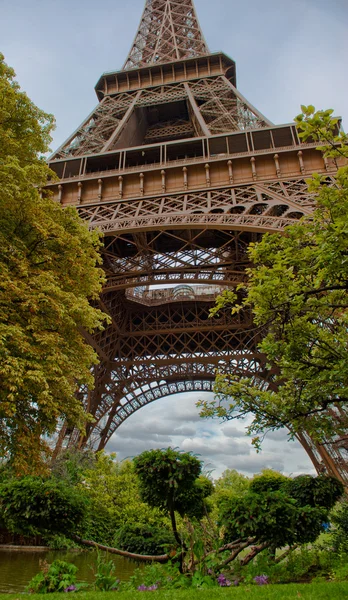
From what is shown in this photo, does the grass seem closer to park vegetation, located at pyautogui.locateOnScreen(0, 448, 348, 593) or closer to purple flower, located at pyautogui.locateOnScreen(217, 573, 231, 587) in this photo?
park vegetation, located at pyautogui.locateOnScreen(0, 448, 348, 593)

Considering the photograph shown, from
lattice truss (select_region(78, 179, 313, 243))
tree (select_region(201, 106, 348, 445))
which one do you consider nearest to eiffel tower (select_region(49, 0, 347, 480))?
lattice truss (select_region(78, 179, 313, 243))

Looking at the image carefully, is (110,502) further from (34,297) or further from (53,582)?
(34,297)

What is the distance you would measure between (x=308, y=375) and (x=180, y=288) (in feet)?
72.9

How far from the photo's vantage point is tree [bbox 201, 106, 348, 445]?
5676 millimetres

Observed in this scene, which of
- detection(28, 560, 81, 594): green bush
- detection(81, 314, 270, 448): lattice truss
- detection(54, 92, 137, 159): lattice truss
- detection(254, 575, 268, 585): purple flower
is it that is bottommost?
detection(254, 575, 268, 585): purple flower

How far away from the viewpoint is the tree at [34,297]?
7043 millimetres

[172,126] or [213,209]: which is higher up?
[172,126]

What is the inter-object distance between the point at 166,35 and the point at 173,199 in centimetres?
2880

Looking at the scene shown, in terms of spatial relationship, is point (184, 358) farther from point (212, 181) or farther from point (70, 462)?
point (212, 181)

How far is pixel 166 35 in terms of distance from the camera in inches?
1447

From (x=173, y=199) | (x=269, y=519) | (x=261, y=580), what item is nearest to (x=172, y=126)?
(x=173, y=199)

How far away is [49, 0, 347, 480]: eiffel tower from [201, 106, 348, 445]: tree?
2046mm

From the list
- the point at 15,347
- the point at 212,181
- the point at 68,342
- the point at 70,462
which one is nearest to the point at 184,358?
the point at 70,462

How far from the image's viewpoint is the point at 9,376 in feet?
21.2
